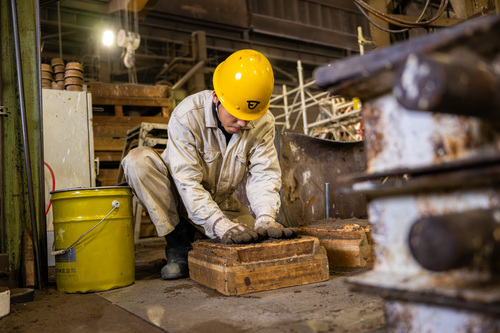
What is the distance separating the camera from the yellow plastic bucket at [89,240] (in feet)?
7.73

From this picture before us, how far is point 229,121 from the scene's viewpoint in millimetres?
2646

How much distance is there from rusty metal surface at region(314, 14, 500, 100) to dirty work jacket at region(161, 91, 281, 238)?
1585mm

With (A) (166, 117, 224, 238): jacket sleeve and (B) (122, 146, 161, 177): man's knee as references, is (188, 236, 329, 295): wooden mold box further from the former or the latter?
(B) (122, 146, 161, 177): man's knee

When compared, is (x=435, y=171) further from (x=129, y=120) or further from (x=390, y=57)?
(x=129, y=120)

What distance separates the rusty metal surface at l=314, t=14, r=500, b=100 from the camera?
31.8 inches

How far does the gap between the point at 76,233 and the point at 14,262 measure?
0.56 meters

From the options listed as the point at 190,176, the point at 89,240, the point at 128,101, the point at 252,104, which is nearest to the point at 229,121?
the point at 252,104

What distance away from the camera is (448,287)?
32.9 inches

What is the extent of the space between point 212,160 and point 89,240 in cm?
95

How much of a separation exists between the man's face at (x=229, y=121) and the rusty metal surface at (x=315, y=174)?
0.98 m

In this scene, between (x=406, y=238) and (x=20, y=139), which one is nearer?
(x=406, y=238)

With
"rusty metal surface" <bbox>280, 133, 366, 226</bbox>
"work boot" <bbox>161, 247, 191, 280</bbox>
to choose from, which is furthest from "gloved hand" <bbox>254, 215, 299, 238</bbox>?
"rusty metal surface" <bbox>280, 133, 366, 226</bbox>

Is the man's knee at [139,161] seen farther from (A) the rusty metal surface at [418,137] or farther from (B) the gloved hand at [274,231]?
(A) the rusty metal surface at [418,137]

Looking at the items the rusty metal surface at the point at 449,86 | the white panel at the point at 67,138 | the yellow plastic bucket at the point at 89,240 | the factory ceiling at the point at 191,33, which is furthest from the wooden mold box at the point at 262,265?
the factory ceiling at the point at 191,33
